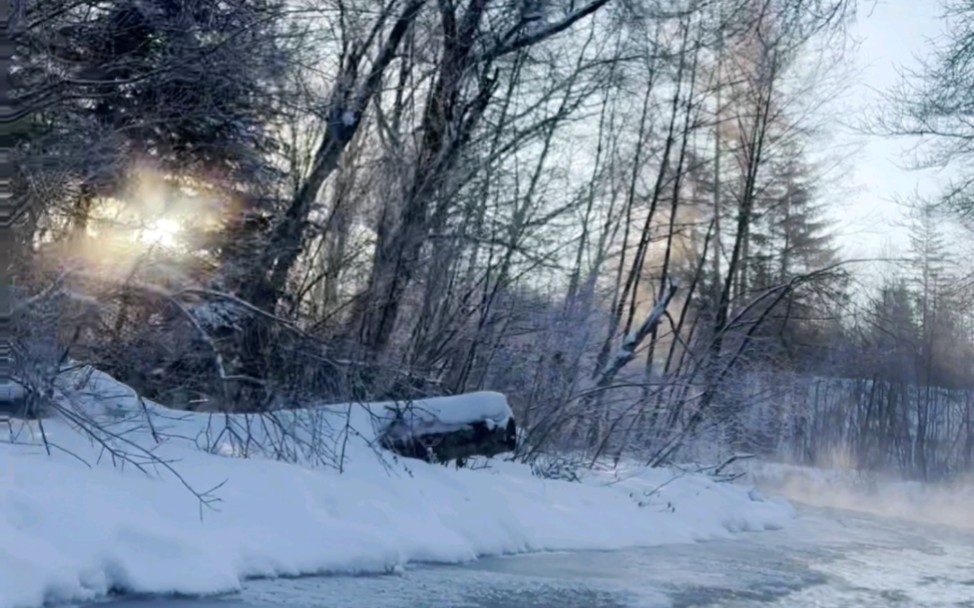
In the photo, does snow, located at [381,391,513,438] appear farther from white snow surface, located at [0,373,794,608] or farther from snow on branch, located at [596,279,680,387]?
snow on branch, located at [596,279,680,387]

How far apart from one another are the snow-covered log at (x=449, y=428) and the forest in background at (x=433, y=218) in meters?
0.43

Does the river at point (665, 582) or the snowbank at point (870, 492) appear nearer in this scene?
the river at point (665, 582)

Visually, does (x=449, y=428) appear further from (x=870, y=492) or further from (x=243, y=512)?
(x=870, y=492)

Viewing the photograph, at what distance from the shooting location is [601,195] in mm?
21141

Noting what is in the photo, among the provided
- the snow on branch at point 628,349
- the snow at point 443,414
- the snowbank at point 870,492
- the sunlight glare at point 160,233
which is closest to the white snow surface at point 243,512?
the snow at point 443,414

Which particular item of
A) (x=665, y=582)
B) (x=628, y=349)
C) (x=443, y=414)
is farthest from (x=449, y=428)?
(x=628, y=349)

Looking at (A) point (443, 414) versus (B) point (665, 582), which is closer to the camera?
(B) point (665, 582)

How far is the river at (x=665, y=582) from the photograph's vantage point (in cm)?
642

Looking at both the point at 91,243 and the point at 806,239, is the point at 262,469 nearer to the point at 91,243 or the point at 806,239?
the point at 91,243

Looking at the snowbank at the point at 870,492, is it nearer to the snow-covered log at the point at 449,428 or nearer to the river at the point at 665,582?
Result: the river at the point at 665,582

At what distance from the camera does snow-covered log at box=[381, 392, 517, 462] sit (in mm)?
10242

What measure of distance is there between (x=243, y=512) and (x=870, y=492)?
21104mm

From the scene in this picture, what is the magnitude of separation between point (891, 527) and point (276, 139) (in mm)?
9263

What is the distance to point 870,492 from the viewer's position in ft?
84.3
